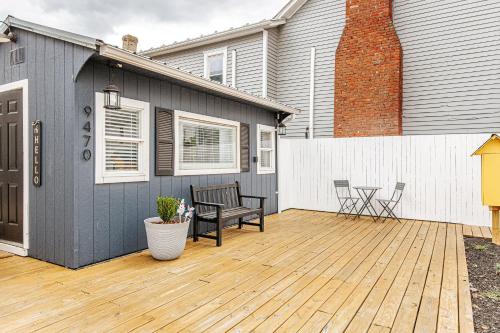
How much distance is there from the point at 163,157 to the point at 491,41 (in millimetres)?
7827

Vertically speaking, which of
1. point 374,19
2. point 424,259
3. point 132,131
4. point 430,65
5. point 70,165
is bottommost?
point 424,259

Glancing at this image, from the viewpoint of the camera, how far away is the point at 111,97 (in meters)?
3.78

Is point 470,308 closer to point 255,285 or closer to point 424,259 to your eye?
point 424,259

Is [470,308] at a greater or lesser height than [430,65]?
lesser

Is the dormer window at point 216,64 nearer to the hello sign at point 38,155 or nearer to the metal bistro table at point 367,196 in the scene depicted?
the metal bistro table at point 367,196

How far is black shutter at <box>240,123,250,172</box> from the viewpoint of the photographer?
22.1 ft

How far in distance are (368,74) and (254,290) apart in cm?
692

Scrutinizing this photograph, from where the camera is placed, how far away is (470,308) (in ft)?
9.20

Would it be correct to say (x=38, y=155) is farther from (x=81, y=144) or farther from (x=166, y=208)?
(x=166, y=208)

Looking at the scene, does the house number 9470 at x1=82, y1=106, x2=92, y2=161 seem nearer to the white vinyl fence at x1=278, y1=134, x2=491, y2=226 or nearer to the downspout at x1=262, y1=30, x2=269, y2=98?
the white vinyl fence at x1=278, y1=134, x2=491, y2=226

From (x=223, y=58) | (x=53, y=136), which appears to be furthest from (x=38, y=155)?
(x=223, y=58)

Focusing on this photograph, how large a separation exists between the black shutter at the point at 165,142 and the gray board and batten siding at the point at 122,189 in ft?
0.26

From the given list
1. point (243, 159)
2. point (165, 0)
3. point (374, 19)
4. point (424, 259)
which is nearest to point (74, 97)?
point (243, 159)

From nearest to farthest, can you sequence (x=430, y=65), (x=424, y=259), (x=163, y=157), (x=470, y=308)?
1. (x=470, y=308)
2. (x=424, y=259)
3. (x=163, y=157)
4. (x=430, y=65)
